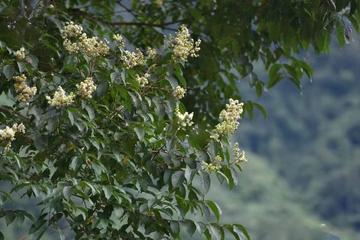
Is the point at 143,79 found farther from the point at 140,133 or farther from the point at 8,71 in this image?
the point at 8,71

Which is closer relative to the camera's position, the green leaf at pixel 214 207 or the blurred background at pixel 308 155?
the green leaf at pixel 214 207

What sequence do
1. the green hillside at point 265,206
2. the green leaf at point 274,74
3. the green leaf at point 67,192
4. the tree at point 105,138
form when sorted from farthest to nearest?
the green hillside at point 265,206
the green leaf at point 274,74
the tree at point 105,138
the green leaf at point 67,192

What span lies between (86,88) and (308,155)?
3657 cm

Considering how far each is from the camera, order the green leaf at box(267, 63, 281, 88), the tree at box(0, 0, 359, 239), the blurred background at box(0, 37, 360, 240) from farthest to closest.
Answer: the blurred background at box(0, 37, 360, 240) → the green leaf at box(267, 63, 281, 88) → the tree at box(0, 0, 359, 239)

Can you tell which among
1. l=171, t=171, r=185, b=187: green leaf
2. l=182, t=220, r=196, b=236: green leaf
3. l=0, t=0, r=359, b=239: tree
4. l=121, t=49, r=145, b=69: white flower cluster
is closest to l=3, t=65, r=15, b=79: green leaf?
l=0, t=0, r=359, b=239: tree

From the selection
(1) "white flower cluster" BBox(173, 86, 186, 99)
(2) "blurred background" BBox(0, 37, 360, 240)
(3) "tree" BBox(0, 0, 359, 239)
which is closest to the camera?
(3) "tree" BBox(0, 0, 359, 239)

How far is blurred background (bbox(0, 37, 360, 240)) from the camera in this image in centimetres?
3195

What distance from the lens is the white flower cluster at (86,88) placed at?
236 cm

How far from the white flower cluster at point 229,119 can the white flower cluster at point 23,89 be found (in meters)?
0.50

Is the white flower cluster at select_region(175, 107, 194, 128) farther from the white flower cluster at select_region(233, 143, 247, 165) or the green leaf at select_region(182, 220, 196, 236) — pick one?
the green leaf at select_region(182, 220, 196, 236)

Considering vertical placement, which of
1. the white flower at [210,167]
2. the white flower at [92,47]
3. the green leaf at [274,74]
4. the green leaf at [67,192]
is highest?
the green leaf at [274,74]

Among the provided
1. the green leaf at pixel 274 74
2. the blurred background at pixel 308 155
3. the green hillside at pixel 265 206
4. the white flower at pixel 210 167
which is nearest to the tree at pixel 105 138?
the white flower at pixel 210 167

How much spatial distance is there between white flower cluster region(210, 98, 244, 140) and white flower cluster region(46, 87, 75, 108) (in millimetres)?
394

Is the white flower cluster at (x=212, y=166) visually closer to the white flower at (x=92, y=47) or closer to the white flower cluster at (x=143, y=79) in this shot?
the white flower cluster at (x=143, y=79)
